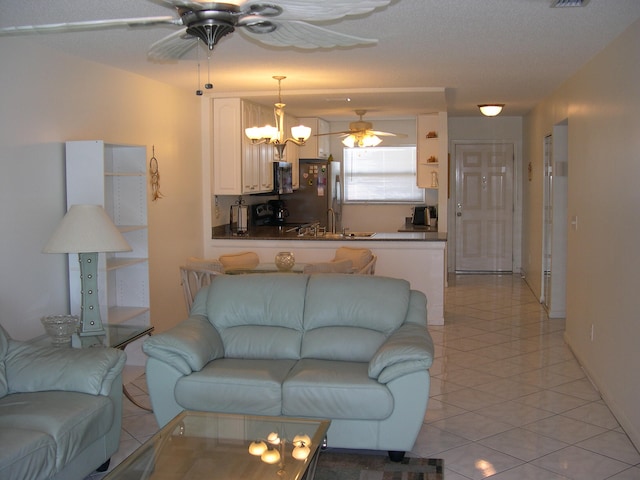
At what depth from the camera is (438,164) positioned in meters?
8.76

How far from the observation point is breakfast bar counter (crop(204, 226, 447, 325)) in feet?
24.3

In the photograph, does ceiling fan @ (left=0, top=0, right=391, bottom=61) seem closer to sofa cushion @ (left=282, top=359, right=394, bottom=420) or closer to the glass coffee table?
the glass coffee table

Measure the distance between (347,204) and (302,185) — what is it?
1448 millimetres

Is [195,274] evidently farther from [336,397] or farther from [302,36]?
[302,36]

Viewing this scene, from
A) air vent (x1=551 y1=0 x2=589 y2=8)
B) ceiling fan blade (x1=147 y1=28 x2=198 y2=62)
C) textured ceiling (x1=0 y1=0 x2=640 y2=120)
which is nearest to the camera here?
ceiling fan blade (x1=147 y1=28 x2=198 y2=62)

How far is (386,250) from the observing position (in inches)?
293

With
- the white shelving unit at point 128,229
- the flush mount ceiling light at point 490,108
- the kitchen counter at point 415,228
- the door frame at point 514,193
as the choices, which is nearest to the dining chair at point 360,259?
the white shelving unit at point 128,229

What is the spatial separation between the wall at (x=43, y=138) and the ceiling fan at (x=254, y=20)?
6.98 feet

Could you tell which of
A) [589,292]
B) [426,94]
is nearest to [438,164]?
[426,94]

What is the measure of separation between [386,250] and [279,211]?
107 inches

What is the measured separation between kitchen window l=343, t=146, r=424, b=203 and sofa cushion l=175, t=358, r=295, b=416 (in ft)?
23.8

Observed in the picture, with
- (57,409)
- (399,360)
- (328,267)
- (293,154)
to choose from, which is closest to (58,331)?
(57,409)

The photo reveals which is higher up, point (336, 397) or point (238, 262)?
point (238, 262)

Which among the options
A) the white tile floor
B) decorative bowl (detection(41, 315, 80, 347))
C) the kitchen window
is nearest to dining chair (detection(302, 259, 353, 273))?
the white tile floor
